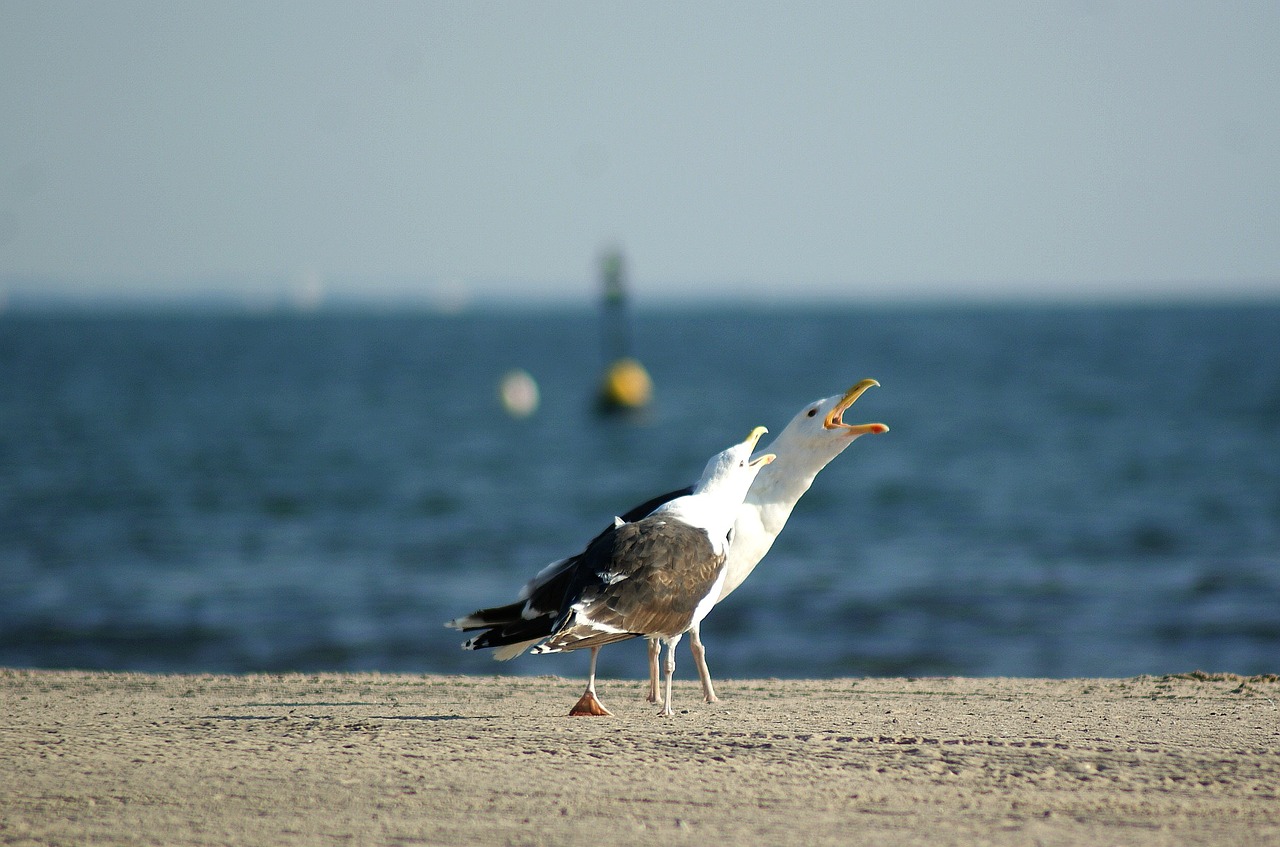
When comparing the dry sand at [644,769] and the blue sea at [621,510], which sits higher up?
the blue sea at [621,510]


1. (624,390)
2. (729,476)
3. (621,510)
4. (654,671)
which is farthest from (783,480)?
(624,390)

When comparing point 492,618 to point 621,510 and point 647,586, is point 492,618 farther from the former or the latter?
point 621,510

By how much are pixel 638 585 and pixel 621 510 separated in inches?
809

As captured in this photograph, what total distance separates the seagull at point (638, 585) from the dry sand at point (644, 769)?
446 millimetres

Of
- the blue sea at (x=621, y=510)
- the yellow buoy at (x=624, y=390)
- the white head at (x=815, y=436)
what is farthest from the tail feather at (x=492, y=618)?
the yellow buoy at (x=624, y=390)

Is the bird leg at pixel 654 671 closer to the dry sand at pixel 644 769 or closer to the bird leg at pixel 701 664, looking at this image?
the dry sand at pixel 644 769

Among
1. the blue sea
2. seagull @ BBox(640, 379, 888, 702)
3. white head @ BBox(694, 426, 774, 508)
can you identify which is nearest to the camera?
white head @ BBox(694, 426, 774, 508)

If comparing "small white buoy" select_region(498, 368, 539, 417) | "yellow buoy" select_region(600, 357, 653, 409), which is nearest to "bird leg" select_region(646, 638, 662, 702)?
"yellow buoy" select_region(600, 357, 653, 409)

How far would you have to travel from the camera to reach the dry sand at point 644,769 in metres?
5.10

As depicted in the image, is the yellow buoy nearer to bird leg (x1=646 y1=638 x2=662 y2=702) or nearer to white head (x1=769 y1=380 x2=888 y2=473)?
white head (x1=769 y1=380 x2=888 y2=473)

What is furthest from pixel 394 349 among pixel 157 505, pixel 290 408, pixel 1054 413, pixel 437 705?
pixel 437 705

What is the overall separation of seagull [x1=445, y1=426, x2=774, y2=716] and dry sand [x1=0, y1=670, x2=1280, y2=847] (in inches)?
17.5

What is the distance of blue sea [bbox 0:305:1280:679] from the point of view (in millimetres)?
13664

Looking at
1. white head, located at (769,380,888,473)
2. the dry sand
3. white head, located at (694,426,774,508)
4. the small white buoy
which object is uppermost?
the small white buoy
